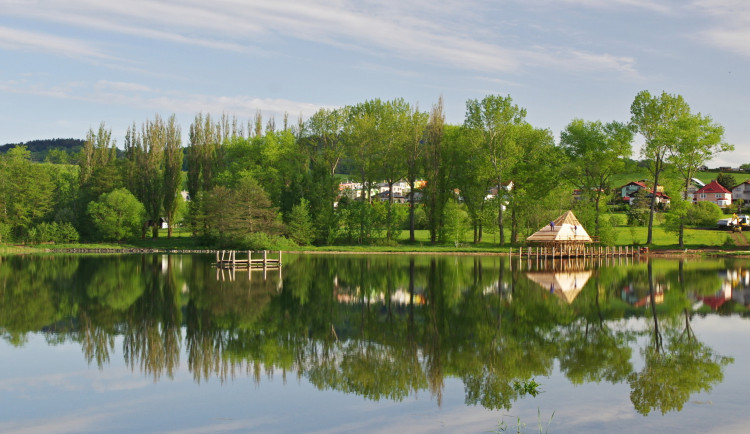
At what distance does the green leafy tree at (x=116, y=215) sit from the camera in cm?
7369

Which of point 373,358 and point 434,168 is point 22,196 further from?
point 373,358

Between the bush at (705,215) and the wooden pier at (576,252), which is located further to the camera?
the bush at (705,215)

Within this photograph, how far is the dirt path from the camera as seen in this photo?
2530 inches

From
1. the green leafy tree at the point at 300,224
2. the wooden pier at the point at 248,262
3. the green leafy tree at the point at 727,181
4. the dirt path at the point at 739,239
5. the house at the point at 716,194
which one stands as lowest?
the wooden pier at the point at 248,262

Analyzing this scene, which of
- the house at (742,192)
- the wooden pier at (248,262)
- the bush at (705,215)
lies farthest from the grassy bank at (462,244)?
the house at (742,192)

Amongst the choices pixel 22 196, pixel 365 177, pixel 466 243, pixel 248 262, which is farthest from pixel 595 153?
pixel 22 196

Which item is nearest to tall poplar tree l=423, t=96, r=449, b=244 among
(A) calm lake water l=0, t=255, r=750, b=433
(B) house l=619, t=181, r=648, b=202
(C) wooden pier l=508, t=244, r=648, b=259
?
(C) wooden pier l=508, t=244, r=648, b=259

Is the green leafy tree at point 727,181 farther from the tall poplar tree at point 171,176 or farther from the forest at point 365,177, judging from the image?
the tall poplar tree at point 171,176

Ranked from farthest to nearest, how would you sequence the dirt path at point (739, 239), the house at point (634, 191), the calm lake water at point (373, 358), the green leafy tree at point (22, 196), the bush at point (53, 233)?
the house at point (634, 191)
the green leafy tree at point (22, 196)
the bush at point (53, 233)
the dirt path at point (739, 239)
the calm lake water at point (373, 358)

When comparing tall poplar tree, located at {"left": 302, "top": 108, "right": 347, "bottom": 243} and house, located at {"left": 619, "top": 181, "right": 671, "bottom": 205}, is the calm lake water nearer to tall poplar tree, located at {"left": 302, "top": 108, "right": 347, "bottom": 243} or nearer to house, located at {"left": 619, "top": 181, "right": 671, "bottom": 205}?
tall poplar tree, located at {"left": 302, "top": 108, "right": 347, "bottom": 243}

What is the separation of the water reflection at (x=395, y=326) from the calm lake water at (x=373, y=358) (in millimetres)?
81

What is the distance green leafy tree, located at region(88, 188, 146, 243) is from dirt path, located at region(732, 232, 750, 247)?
60705 millimetres

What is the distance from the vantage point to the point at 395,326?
21.0 meters

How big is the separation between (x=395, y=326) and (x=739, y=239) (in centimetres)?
5713
